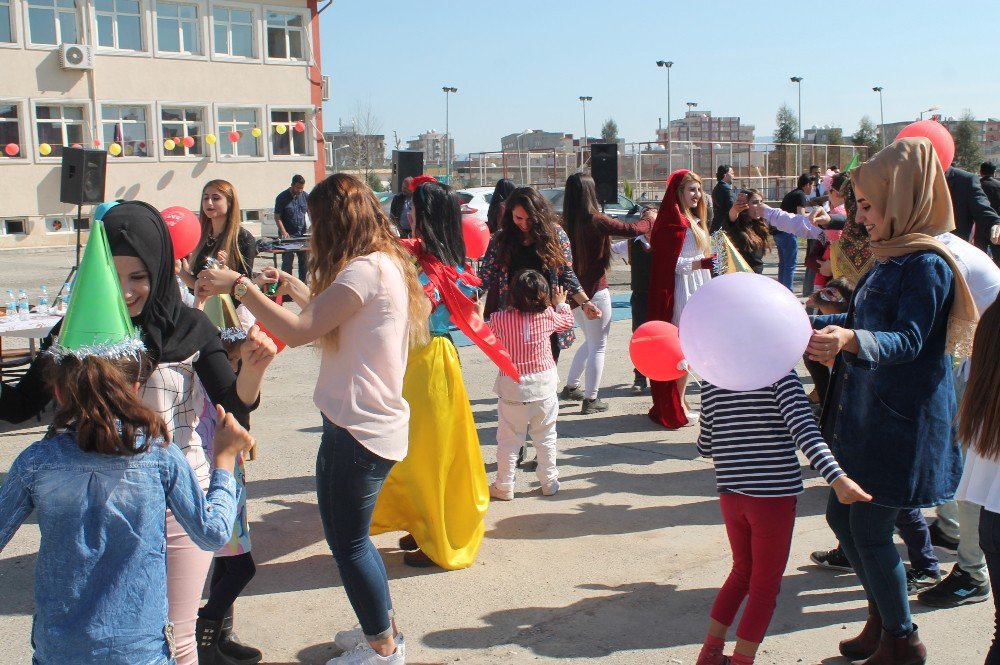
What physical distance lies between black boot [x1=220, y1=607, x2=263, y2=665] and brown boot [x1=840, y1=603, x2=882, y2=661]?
87.4 inches

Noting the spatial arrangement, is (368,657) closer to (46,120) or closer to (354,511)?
(354,511)

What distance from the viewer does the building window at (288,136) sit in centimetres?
3484

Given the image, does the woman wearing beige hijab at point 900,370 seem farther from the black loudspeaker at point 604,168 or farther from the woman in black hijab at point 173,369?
the black loudspeaker at point 604,168

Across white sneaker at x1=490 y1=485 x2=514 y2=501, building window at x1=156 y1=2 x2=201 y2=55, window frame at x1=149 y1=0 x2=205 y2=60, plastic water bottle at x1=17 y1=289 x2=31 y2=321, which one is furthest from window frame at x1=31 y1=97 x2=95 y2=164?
white sneaker at x1=490 y1=485 x2=514 y2=501

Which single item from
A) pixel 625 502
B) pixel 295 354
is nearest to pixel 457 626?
pixel 625 502

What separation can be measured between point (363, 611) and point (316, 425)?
4.03 metres

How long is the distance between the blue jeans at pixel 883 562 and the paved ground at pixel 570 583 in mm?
340

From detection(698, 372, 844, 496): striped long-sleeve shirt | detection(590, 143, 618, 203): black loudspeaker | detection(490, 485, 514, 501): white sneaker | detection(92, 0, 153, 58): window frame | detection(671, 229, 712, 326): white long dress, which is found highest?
detection(92, 0, 153, 58): window frame

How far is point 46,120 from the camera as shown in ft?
98.7

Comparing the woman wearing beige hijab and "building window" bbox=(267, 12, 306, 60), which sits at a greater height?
"building window" bbox=(267, 12, 306, 60)

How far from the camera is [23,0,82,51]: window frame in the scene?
29.3m

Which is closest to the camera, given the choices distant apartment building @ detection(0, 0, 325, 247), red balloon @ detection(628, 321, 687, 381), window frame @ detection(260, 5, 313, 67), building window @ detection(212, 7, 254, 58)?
red balloon @ detection(628, 321, 687, 381)

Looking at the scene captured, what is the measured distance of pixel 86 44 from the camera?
99.9ft

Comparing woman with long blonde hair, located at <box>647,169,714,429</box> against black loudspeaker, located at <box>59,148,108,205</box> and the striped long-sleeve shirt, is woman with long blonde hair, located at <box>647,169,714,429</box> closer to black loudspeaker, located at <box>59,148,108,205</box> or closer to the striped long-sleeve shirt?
the striped long-sleeve shirt
